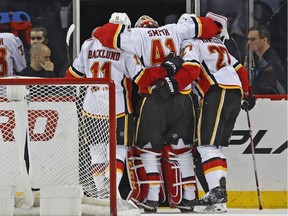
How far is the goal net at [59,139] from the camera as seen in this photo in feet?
23.6

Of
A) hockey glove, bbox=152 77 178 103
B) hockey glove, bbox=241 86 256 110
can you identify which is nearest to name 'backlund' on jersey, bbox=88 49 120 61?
hockey glove, bbox=152 77 178 103

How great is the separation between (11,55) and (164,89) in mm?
1449

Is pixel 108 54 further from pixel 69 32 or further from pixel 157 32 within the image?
pixel 69 32

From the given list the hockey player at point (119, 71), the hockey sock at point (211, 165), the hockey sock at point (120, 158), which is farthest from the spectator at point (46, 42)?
the hockey sock at point (211, 165)

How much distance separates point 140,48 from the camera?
9.38 metres

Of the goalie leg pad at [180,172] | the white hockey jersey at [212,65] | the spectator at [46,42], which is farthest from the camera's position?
the spectator at [46,42]

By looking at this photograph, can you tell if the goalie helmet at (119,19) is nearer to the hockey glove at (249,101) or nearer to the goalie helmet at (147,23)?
the goalie helmet at (147,23)

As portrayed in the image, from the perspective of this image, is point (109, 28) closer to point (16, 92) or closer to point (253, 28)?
point (253, 28)

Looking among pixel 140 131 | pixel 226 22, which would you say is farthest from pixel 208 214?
pixel 226 22

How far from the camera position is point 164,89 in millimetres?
9289

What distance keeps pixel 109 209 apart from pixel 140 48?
239cm

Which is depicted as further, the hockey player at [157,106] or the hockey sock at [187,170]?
the hockey sock at [187,170]

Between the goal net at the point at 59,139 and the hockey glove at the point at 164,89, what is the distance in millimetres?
1147

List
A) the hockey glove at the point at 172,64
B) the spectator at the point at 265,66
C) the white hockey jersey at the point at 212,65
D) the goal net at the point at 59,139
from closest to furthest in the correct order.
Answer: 1. the goal net at the point at 59,139
2. the hockey glove at the point at 172,64
3. the white hockey jersey at the point at 212,65
4. the spectator at the point at 265,66
